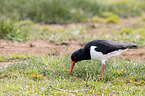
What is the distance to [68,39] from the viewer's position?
9.38 meters

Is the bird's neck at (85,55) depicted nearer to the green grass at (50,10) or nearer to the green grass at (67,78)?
the green grass at (67,78)

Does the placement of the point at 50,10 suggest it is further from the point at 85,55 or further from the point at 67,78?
the point at 67,78

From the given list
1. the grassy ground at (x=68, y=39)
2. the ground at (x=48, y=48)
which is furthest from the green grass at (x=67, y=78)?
the ground at (x=48, y=48)

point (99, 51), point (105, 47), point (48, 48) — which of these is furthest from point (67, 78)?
point (48, 48)

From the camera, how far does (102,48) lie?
5465mm

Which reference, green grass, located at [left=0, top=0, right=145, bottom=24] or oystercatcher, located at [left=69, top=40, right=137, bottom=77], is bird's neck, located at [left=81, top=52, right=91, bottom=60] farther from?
green grass, located at [left=0, top=0, right=145, bottom=24]

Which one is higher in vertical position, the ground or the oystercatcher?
the oystercatcher

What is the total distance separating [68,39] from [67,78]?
159 inches

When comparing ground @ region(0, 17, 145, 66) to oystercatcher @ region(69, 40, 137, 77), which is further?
ground @ region(0, 17, 145, 66)

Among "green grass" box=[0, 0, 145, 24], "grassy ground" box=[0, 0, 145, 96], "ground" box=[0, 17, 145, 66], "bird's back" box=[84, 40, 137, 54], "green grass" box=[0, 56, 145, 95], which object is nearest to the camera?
"green grass" box=[0, 56, 145, 95]

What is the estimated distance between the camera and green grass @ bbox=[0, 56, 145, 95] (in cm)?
479

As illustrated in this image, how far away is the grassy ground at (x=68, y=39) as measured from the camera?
496 cm

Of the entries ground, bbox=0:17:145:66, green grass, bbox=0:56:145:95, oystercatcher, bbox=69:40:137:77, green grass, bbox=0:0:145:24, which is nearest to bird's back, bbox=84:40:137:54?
oystercatcher, bbox=69:40:137:77

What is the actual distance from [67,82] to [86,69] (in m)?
0.77
